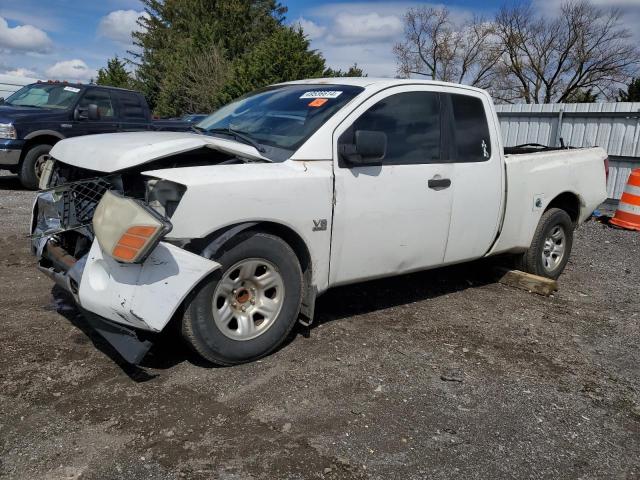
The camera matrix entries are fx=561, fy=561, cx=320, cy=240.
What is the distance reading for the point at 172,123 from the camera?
1239cm

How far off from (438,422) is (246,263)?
1457 mm

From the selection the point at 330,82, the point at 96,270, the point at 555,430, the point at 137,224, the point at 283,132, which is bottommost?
the point at 555,430

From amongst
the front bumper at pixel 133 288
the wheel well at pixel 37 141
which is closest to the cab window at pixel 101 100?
the wheel well at pixel 37 141

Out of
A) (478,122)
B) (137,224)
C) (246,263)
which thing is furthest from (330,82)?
(137,224)

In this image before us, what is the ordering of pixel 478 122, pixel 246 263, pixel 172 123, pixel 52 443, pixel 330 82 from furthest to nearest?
1. pixel 172 123
2. pixel 478 122
3. pixel 330 82
4. pixel 246 263
5. pixel 52 443

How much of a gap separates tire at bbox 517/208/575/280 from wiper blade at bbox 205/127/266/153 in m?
3.15

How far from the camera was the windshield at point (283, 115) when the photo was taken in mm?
3910

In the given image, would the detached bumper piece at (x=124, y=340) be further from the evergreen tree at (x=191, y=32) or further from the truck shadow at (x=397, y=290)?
the evergreen tree at (x=191, y=32)

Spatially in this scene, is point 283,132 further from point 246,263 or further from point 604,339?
point 604,339

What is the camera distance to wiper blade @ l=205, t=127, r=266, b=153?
3877 mm

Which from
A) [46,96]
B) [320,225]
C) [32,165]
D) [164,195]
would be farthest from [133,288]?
[46,96]

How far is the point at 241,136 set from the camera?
410cm

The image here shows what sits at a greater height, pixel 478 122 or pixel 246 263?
pixel 478 122

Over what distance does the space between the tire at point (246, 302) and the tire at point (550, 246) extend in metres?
3.01
